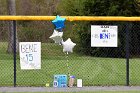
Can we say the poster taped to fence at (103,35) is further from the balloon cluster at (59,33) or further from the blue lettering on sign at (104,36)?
the balloon cluster at (59,33)

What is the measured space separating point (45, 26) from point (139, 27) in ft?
12.1

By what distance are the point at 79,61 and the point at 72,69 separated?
170 centimetres

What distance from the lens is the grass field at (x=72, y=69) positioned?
12.4m

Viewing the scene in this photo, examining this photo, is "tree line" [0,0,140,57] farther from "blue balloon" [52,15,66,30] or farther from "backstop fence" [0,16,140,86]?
"blue balloon" [52,15,66,30]

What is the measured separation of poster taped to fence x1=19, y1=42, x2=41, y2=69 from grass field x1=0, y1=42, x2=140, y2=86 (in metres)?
0.77

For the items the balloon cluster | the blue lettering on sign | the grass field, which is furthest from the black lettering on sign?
the blue lettering on sign

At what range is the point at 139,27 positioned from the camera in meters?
17.8

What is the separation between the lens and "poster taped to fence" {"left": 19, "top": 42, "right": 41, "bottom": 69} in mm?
11250

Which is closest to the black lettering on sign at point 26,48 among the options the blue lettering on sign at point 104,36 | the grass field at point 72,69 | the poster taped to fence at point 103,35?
the grass field at point 72,69

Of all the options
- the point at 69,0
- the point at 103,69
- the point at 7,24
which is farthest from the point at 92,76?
the point at 69,0

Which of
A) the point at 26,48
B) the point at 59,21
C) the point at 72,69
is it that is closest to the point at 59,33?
the point at 59,21

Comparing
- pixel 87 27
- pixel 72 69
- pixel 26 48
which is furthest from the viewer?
pixel 87 27

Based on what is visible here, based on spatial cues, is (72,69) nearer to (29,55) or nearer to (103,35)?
(103,35)

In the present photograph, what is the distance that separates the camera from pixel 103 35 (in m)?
11.4
